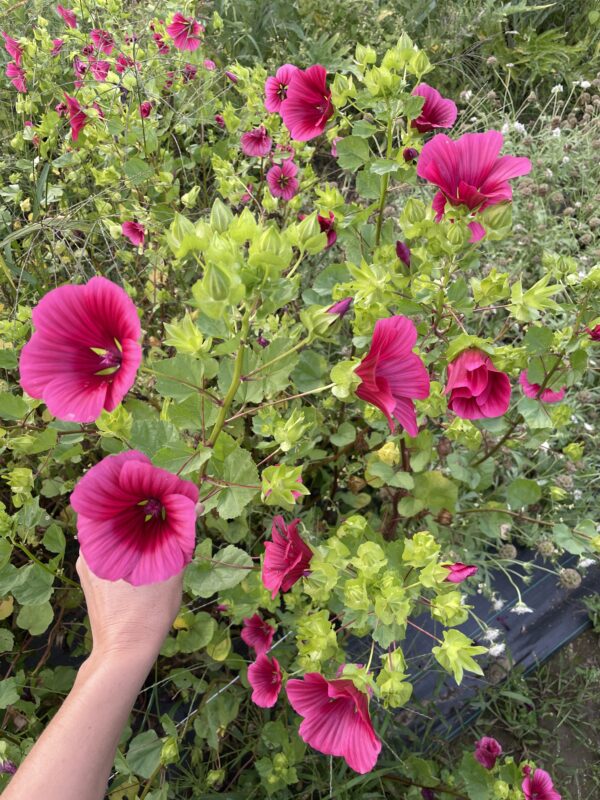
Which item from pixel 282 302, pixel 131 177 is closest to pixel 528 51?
pixel 131 177

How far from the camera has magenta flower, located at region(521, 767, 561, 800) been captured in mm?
1088

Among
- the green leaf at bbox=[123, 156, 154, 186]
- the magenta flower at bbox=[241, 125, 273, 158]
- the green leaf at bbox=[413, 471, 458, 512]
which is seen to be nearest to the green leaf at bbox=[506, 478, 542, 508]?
the green leaf at bbox=[413, 471, 458, 512]

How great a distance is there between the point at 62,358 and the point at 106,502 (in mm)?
167

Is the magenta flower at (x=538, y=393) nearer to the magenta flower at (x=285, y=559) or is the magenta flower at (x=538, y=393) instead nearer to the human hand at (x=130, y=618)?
the magenta flower at (x=285, y=559)

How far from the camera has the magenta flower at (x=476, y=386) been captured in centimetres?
79

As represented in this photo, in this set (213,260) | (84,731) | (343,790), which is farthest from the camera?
(343,790)

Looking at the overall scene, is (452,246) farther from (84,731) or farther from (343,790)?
(343,790)

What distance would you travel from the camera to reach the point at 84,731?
0.69 metres

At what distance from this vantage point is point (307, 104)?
3.34 ft

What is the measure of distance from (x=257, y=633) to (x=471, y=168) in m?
0.92

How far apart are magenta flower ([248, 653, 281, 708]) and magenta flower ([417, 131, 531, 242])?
824mm

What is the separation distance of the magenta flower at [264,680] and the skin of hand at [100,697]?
30 cm

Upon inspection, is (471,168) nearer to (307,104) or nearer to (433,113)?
(433,113)

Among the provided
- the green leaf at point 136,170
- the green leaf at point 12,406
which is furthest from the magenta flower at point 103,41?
the green leaf at point 12,406
